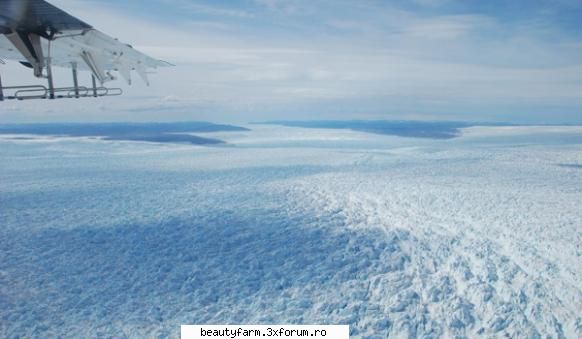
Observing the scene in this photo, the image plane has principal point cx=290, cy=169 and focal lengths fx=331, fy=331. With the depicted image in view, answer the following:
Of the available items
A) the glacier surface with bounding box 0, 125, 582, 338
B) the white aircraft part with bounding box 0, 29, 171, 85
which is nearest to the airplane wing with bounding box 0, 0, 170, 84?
the white aircraft part with bounding box 0, 29, 171, 85

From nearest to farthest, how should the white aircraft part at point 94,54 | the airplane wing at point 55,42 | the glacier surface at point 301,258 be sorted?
the airplane wing at point 55,42 < the white aircraft part at point 94,54 < the glacier surface at point 301,258

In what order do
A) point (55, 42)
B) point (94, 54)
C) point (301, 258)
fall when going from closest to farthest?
point (55, 42) < point (94, 54) < point (301, 258)

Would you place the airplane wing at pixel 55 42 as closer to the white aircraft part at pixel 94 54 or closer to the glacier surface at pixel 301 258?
the white aircraft part at pixel 94 54

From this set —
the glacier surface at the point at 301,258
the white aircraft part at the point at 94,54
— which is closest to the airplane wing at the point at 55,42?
the white aircraft part at the point at 94,54

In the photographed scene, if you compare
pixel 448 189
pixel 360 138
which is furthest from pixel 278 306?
pixel 360 138

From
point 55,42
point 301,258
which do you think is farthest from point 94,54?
point 301,258

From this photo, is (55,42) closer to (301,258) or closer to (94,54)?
(94,54)
